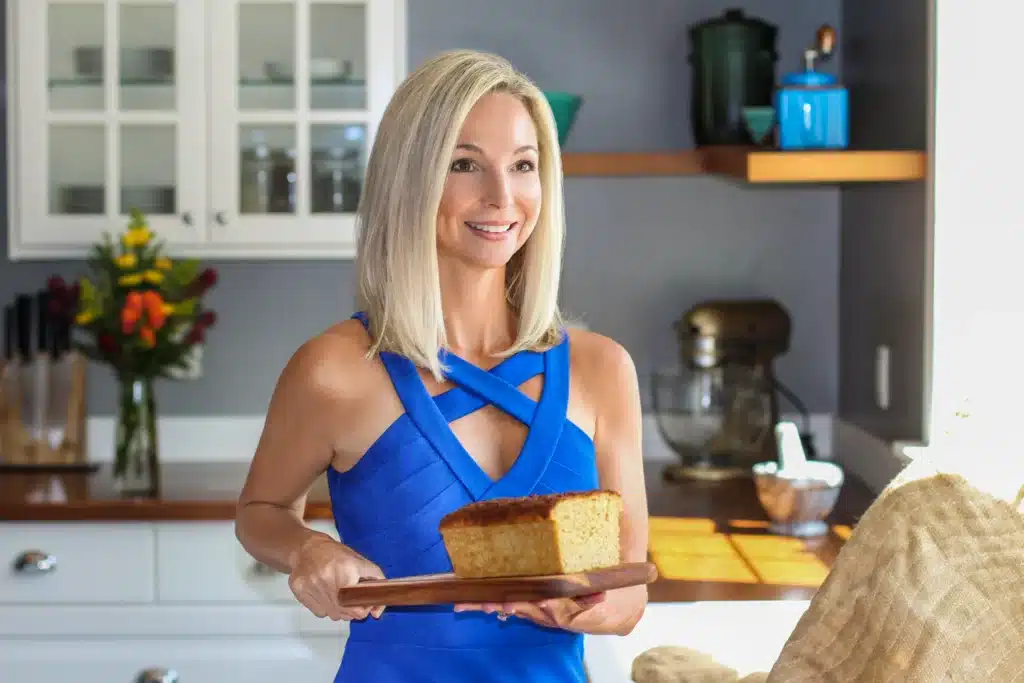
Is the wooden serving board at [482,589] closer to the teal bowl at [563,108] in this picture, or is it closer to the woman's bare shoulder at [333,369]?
the woman's bare shoulder at [333,369]

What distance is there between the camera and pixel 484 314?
154 centimetres

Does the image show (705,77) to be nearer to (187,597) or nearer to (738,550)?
(738,550)

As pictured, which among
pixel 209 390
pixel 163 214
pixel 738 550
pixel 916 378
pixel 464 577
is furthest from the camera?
pixel 209 390

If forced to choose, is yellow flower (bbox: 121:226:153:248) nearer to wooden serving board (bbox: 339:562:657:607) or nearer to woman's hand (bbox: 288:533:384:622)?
woman's hand (bbox: 288:533:384:622)

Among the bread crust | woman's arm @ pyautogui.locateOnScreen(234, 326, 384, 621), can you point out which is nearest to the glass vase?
woman's arm @ pyautogui.locateOnScreen(234, 326, 384, 621)

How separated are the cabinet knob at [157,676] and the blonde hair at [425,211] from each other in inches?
65.2

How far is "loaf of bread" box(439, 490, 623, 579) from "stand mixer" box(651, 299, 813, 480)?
201 cm

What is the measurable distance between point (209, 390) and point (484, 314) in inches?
89.0

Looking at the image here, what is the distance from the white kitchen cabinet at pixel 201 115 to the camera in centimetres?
327

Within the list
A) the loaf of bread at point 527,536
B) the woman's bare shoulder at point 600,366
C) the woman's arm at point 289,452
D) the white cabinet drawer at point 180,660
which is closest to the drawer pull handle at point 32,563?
the white cabinet drawer at point 180,660

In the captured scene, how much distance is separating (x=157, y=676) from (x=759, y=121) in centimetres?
162

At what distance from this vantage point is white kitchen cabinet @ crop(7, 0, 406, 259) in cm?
327

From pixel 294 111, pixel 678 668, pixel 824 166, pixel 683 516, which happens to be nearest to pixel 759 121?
pixel 824 166

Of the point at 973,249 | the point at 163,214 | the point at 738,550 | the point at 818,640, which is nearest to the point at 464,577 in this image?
the point at 818,640
